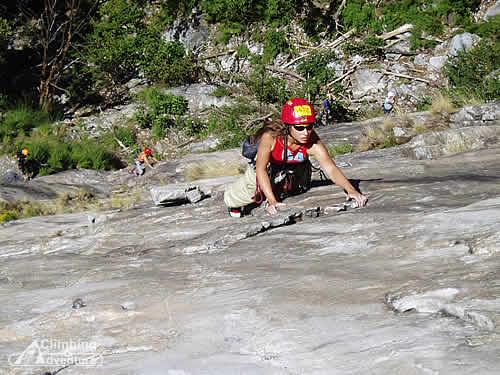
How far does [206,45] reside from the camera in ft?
78.5

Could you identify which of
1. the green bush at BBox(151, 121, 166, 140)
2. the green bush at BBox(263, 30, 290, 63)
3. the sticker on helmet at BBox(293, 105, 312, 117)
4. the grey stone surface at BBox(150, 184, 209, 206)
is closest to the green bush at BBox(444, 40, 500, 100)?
the green bush at BBox(263, 30, 290, 63)

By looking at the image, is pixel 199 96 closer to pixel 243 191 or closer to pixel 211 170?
pixel 211 170

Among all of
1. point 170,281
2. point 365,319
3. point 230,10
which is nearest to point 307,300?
point 365,319

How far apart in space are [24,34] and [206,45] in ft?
23.1

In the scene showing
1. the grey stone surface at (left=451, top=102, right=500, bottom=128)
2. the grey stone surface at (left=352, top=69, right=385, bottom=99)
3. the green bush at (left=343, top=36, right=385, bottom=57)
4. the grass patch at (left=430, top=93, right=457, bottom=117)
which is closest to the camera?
the grey stone surface at (left=451, top=102, right=500, bottom=128)

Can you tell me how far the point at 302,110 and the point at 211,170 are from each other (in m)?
6.63

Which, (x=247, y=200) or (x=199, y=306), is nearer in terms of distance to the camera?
(x=199, y=306)

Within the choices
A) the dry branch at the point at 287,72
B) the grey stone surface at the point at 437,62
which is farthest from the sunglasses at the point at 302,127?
the dry branch at the point at 287,72

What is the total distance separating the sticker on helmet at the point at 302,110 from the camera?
522 centimetres

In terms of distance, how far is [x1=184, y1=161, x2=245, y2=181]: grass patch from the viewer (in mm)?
11113

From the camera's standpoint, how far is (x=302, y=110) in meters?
5.23

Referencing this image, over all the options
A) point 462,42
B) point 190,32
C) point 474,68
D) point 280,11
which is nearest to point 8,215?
point 474,68

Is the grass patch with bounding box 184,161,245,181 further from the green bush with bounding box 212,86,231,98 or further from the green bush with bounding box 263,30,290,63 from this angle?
the green bush with bounding box 263,30,290,63

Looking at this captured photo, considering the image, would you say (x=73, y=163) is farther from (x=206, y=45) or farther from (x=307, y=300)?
(x=307, y=300)
